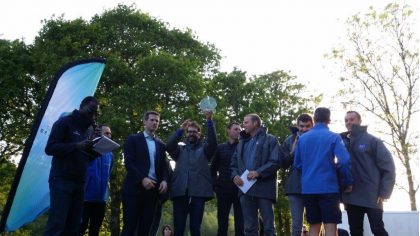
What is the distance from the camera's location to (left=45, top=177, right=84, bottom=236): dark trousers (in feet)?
21.7

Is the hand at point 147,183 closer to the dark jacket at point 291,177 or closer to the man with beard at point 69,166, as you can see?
the man with beard at point 69,166

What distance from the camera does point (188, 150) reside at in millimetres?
9031

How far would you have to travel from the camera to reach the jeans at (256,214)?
774 centimetres

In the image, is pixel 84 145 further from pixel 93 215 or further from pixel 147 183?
pixel 93 215

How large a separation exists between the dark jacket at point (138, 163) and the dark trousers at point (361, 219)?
2.82 m

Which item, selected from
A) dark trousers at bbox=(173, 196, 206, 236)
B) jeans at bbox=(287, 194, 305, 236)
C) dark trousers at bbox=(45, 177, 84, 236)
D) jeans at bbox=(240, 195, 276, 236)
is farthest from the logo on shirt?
dark trousers at bbox=(45, 177, 84, 236)

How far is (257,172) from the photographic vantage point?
7.88 metres

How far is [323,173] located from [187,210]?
2679mm

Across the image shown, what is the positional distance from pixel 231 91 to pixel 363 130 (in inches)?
918

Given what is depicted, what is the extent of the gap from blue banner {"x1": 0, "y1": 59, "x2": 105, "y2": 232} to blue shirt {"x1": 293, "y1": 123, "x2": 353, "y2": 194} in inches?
165

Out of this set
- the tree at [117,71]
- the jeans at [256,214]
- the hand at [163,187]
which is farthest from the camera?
the tree at [117,71]

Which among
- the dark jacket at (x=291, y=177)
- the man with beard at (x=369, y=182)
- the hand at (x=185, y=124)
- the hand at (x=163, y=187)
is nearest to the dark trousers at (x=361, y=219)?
the man with beard at (x=369, y=182)

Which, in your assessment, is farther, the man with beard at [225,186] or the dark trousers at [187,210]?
the man with beard at [225,186]

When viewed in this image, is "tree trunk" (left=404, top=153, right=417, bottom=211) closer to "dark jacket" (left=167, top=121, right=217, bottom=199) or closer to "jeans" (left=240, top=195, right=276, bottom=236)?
"dark jacket" (left=167, top=121, right=217, bottom=199)
